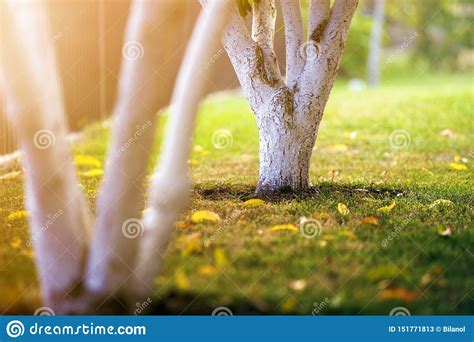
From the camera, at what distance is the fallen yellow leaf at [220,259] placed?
105 inches

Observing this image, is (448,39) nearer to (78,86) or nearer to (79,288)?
(78,86)

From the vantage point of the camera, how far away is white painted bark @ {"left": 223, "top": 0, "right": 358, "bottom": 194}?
3348mm

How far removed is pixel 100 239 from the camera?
236cm
